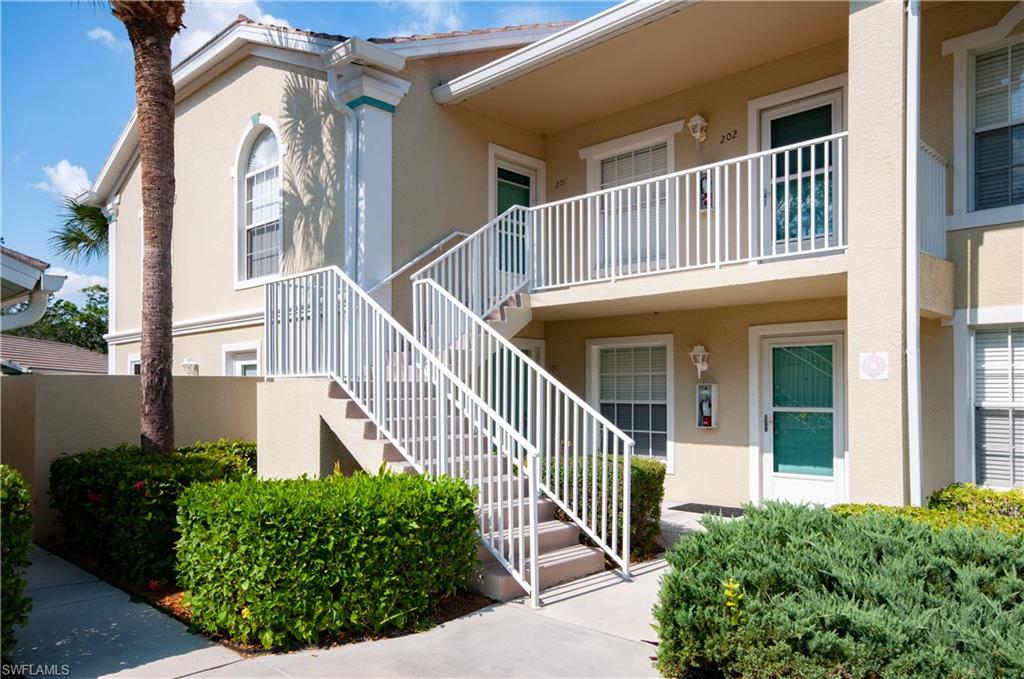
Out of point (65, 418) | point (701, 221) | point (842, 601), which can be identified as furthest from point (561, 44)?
point (65, 418)

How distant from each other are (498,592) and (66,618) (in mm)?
3276

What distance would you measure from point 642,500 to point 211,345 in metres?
7.94

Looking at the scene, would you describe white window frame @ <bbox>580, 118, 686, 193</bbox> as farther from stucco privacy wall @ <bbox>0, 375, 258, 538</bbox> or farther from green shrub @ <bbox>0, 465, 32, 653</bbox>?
green shrub @ <bbox>0, 465, 32, 653</bbox>

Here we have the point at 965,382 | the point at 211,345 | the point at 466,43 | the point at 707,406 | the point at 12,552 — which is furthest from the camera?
the point at 211,345

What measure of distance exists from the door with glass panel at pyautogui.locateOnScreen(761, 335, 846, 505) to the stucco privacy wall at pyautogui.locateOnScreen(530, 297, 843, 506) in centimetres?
27

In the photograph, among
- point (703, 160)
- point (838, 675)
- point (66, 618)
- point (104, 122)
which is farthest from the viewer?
point (104, 122)

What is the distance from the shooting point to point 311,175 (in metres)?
9.84

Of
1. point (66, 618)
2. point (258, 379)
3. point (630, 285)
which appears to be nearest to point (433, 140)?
point (630, 285)

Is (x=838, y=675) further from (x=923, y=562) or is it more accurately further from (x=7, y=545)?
(x=7, y=545)

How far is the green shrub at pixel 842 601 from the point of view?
315 centimetres

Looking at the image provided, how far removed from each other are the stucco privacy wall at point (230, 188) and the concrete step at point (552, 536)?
4822mm

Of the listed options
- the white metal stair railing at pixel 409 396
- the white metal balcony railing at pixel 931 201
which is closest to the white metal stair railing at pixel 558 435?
the white metal stair railing at pixel 409 396

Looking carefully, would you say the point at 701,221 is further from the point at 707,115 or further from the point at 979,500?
the point at 979,500

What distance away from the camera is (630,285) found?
330 inches
